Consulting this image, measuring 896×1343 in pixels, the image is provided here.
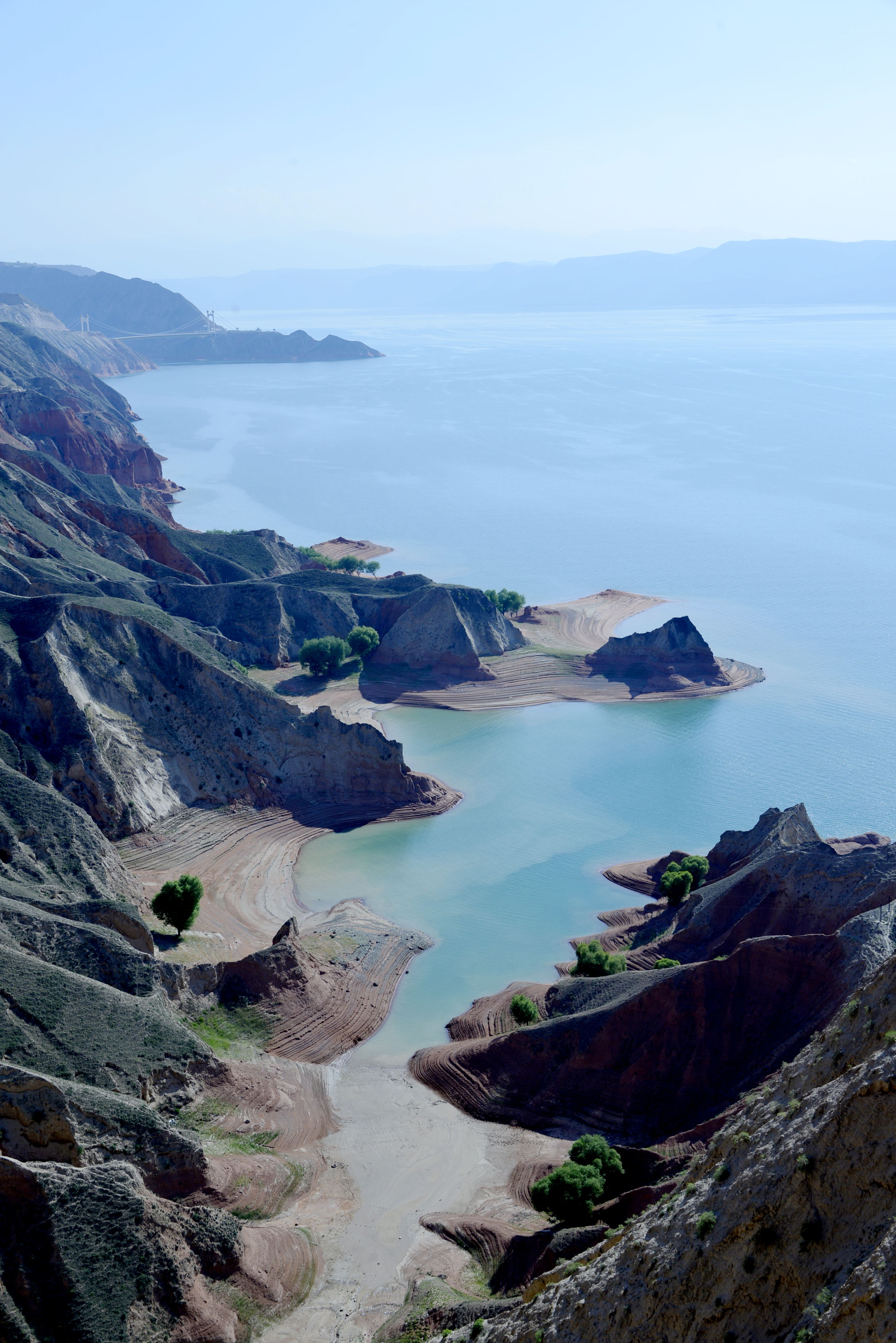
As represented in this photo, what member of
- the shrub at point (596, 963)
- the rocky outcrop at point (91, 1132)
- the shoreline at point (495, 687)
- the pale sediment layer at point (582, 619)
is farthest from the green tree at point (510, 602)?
the rocky outcrop at point (91, 1132)

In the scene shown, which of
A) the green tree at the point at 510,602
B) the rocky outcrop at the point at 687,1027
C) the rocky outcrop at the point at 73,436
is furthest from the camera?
the rocky outcrop at the point at 73,436

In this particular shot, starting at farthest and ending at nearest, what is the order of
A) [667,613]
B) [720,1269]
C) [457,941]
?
[667,613] → [457,941] → [720,1269]

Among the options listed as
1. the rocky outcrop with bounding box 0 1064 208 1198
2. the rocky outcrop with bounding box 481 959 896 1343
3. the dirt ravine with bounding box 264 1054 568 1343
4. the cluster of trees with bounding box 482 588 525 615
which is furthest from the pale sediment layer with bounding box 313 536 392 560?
the rocky outcrop with bounding box 481 959 896 1343

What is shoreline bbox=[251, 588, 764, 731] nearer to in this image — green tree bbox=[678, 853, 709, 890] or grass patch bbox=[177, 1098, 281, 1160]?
green tree bbox=[678, 853, 709, 890]

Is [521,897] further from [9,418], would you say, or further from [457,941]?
[9,418]

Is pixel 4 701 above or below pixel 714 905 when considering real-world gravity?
above

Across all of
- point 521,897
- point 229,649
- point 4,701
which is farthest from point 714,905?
point 229,649

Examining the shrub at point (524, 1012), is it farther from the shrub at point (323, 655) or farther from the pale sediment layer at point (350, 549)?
the pale sediment layer at point (350, 549)
